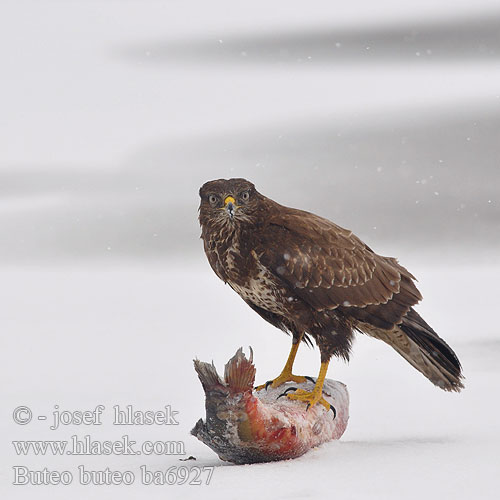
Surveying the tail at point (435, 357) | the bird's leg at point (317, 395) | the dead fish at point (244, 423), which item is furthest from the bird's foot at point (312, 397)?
the tail at point (435, 357)

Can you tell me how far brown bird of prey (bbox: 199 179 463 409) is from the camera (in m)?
4.02

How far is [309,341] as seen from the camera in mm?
4516

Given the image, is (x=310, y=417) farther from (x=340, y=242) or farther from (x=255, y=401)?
(x=340, y=242)

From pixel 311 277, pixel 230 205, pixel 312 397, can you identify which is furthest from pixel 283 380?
pixel 230 205

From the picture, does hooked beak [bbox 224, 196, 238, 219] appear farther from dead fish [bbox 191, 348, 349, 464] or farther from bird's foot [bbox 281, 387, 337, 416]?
bird's foot [bbox 281, 387, 337, 416]

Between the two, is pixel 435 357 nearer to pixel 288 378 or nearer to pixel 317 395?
pixel 317 395

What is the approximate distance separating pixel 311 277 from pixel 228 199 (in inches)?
22.0

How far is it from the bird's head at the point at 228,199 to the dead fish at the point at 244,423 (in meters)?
0.72

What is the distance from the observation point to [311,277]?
4008mm

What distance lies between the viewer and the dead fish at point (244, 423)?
3666 millimetres

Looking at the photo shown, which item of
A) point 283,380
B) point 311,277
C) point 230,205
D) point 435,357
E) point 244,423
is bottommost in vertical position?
point 244,423

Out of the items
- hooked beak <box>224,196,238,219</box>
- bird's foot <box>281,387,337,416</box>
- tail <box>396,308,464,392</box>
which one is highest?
hooked beak <box>224,196,238,219</box>

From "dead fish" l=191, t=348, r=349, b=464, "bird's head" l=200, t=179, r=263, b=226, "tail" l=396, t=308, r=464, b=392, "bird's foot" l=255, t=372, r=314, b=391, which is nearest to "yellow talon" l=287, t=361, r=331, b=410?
"dead fish" l=191, t=348, r=349, b=464

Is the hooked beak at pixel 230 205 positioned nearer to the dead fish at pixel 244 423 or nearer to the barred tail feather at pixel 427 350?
the dead fish at pixel 244 423
